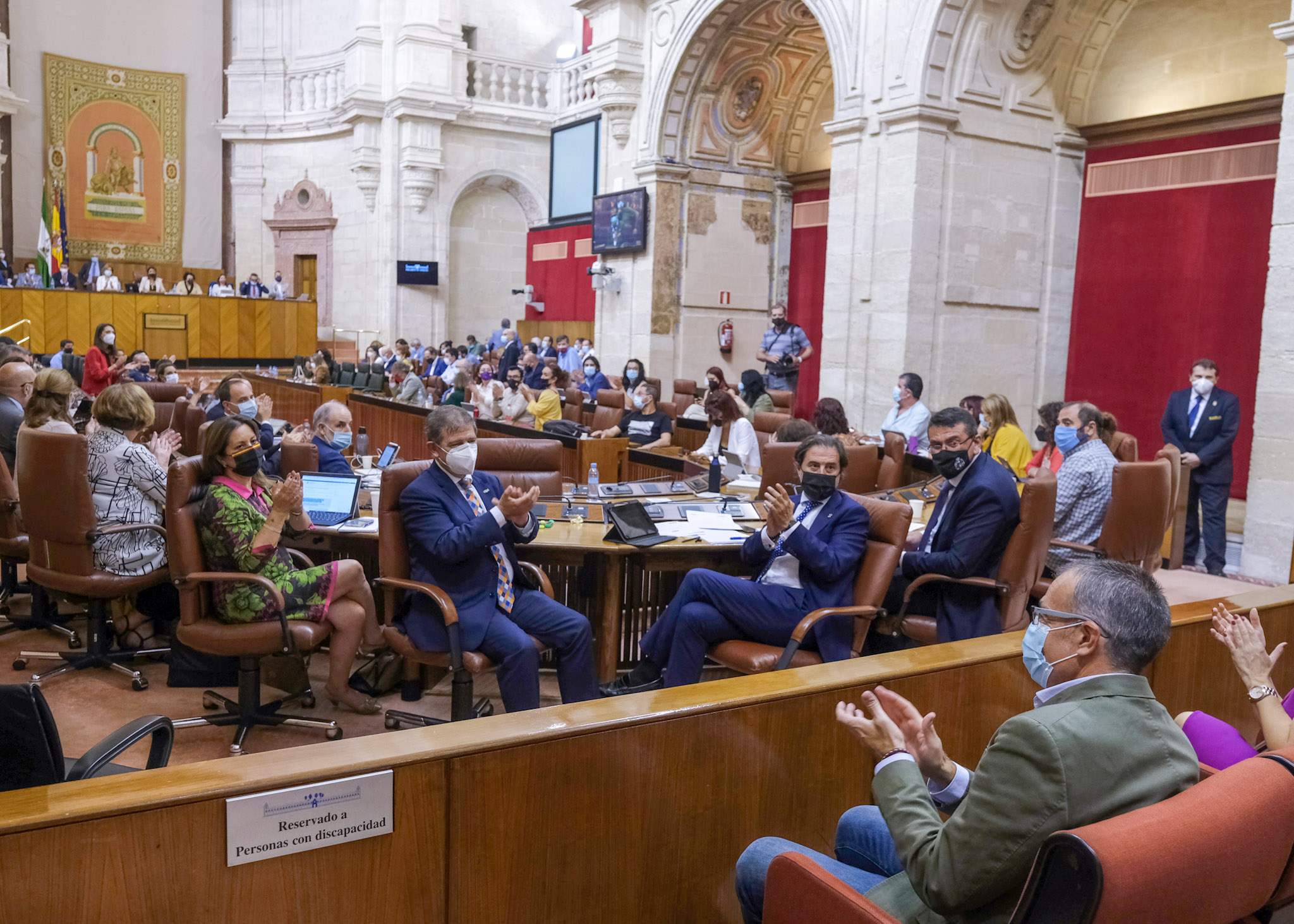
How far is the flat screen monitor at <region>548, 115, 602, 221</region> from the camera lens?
14.4 m

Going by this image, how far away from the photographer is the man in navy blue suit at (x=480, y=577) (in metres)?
3.35

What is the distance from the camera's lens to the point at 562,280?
53.5 ft

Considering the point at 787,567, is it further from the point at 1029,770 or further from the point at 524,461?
the point at 1029,770

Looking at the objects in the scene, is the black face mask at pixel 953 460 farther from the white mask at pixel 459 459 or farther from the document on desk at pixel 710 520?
the white mask at pixel 459 459

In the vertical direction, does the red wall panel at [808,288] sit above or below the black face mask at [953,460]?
above

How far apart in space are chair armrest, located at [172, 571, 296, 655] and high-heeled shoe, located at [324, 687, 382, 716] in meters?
0.39

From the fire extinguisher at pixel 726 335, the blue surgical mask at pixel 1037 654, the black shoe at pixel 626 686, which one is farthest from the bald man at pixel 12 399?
the fire extinguisher at pixel 726 335

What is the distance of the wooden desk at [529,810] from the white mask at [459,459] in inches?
75.9

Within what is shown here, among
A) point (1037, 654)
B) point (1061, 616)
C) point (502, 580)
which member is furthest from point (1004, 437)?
point (1061, 616)

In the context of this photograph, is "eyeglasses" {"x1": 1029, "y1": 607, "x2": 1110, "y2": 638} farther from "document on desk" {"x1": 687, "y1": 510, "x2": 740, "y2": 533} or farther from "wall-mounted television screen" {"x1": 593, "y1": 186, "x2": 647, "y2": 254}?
"wall-mounted television screen" {"x1": 593, "y1": 186, "x2": 647, "y2": 254}

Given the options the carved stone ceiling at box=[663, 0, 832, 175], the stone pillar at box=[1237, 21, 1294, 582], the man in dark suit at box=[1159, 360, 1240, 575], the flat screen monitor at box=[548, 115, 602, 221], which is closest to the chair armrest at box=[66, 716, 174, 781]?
the stone pillar at box=[1237, 21, 1294, 582]

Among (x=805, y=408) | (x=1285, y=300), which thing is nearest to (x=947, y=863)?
(x=1285, y=300)

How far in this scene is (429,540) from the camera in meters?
3.41

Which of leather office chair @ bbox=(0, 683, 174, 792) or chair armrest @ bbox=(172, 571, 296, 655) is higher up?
leather office chair @ bbox=(0, 683, 174, 792)
